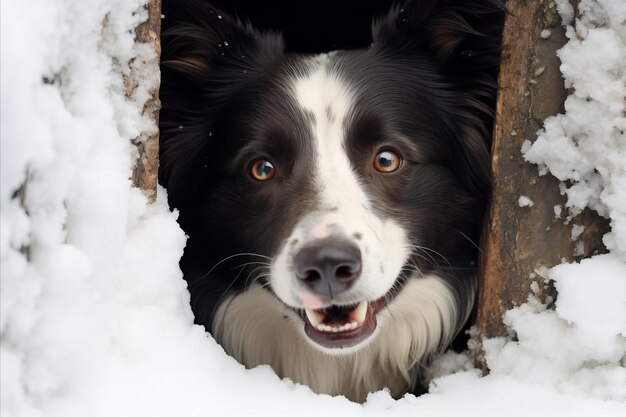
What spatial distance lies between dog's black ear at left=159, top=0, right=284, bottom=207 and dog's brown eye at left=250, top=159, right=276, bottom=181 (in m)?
0.25

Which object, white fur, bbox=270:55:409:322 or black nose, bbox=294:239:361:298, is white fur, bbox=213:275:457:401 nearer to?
white fur, bbox=270:55:409:322

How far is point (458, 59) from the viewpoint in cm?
282

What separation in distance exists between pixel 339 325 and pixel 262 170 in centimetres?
63

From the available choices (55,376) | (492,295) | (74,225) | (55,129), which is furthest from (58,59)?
(492,295)

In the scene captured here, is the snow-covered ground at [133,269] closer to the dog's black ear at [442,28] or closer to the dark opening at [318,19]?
the dog's black ear at [442,28]

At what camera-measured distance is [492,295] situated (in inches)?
96.0

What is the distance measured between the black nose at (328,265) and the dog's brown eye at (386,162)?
0.51 meters

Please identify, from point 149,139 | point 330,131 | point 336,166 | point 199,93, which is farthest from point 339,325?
point 199,93

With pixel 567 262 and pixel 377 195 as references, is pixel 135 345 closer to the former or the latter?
pixel 377 195

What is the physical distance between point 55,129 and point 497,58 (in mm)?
1679

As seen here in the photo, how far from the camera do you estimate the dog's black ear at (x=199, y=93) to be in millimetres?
2830

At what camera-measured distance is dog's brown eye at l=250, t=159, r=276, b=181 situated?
8.71 feet

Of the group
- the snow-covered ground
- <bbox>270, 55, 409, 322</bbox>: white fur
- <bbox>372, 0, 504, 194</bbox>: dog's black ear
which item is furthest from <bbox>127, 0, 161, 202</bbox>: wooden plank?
<bbox>372, 0, 504, 194</bbox>: dog's black ear

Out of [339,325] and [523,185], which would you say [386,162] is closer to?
[523,185]
